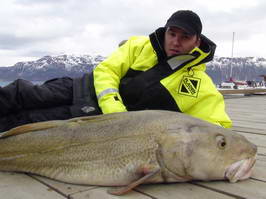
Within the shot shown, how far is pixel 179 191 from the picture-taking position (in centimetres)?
246

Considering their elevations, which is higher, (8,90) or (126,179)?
(8,90)

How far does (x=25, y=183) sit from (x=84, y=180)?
1.64 ft

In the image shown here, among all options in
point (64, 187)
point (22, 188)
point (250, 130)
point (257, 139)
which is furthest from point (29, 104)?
point (250, 130)

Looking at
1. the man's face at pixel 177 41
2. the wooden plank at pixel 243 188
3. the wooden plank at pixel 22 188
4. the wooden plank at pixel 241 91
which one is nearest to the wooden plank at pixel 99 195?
the wooden plank at pixel 22 188

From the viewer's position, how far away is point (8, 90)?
3957mm

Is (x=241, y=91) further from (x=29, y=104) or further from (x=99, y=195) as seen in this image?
(x=99, y=195)

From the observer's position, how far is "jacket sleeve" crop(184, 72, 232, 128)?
3828mm

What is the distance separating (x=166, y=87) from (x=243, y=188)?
176cm

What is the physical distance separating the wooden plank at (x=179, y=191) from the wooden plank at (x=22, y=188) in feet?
2.16

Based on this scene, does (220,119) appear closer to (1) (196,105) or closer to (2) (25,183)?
(1) (196,105)

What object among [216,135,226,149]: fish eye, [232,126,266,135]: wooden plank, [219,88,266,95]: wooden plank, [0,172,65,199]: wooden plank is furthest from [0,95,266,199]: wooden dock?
[219,88,266,95]: wooden plank

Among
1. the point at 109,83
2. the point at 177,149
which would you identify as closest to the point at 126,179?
the point at 177,149

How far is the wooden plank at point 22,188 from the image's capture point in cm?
240

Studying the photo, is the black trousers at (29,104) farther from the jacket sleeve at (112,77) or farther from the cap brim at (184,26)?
the cap brim at (184,26)
